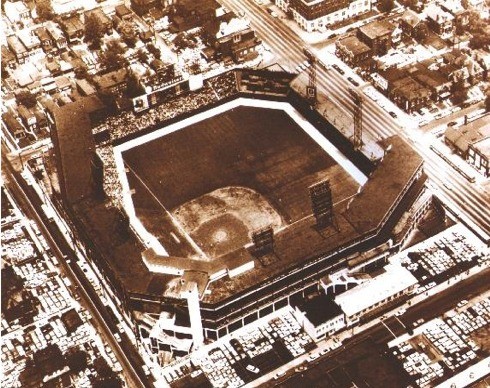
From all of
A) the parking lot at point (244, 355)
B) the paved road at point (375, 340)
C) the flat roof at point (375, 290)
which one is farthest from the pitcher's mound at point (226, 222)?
the paved road at point (375, 340)

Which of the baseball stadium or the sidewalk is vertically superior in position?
the baseball stadium

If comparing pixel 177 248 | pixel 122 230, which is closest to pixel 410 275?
pixel 177 248

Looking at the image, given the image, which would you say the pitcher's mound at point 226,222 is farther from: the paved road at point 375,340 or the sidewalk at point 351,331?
the paved road at point 375,340

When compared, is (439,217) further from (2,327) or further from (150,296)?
(2,327)

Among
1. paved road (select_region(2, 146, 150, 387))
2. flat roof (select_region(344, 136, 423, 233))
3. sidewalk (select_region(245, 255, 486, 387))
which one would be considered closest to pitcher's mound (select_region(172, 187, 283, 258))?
flat roof (select_region(344, 136, 423, 233))

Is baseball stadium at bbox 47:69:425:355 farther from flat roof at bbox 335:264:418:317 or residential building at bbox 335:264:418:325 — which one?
residential building at bbox 335:264:418:325

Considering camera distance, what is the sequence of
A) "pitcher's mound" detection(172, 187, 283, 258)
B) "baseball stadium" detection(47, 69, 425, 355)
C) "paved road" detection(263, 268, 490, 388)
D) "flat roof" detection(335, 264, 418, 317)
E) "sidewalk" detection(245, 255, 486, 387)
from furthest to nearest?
"pitcher's mound" detection(172, 187, 283, 258) < "flat roof" detection(335, 264, 418, 317) < "baseball stadium" detection(47, 69, 425, 355) < "sidewalk" detection(245, 255, 486, 387) < "paved road" detection(263, 268, 490, 388)
